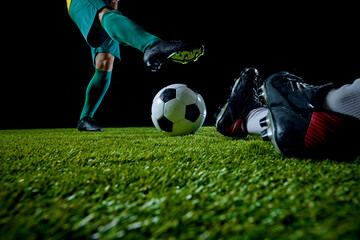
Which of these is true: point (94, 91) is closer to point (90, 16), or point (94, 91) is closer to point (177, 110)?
point (90, 16)

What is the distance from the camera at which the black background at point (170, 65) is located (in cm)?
488

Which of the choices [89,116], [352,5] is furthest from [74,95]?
[352,5]

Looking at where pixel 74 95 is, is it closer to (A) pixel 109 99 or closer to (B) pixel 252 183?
(A) pixel 109 99

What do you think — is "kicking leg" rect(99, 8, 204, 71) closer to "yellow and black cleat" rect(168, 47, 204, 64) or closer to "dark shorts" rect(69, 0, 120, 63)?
"yellow and black cleat" rect(168, 47, 204, 64)

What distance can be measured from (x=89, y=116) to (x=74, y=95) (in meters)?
3.40

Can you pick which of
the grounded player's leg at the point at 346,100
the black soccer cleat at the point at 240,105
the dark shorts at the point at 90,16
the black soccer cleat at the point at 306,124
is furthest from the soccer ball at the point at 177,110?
the grounded player's leg at the point at 346,100

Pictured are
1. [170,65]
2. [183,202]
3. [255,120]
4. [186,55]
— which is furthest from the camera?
[170,65]

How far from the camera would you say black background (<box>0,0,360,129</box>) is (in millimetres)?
4883

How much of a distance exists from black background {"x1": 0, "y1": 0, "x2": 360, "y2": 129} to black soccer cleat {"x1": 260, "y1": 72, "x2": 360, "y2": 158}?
430 centimetres

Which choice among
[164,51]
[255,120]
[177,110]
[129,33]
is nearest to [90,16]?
[129,33]

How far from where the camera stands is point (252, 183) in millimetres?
387

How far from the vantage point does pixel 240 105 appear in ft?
3.85

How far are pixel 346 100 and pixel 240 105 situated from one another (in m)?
0.63

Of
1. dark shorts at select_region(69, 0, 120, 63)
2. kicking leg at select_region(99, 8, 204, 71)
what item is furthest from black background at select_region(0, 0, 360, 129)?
kicking leg at select_region(99, 8, 204, 71)
